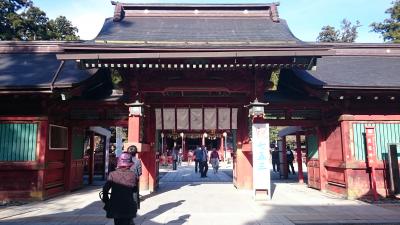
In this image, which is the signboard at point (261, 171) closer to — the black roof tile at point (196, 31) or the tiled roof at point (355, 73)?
the tiled roof at point (355, 73)

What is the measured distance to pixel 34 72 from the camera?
11.8 metres

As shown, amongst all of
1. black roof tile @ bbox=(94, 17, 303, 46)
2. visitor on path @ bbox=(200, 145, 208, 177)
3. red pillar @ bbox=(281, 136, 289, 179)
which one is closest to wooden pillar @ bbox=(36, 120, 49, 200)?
black roof tile @ bbox=(94, 17, 303, 46)

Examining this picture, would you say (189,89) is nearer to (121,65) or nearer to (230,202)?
(121,65)

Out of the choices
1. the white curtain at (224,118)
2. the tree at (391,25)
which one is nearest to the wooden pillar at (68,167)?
the white curtain at (224,118)

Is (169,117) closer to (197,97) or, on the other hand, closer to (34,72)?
(197,97)

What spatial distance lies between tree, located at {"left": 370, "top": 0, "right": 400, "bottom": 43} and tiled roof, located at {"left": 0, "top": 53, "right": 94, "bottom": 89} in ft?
107

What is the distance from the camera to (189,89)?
36.8 feet

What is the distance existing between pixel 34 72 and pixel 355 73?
38.4 ft

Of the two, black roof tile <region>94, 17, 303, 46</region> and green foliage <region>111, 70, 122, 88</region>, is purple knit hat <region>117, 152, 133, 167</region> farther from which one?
green foliage <region>111, 70, 122, 88</region>

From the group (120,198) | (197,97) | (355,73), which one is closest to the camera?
(120,198)

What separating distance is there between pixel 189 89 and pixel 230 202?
395cm

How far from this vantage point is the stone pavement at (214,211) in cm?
760

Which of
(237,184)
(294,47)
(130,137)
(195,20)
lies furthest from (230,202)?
(195,20)

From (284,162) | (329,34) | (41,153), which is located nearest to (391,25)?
(329,34)
